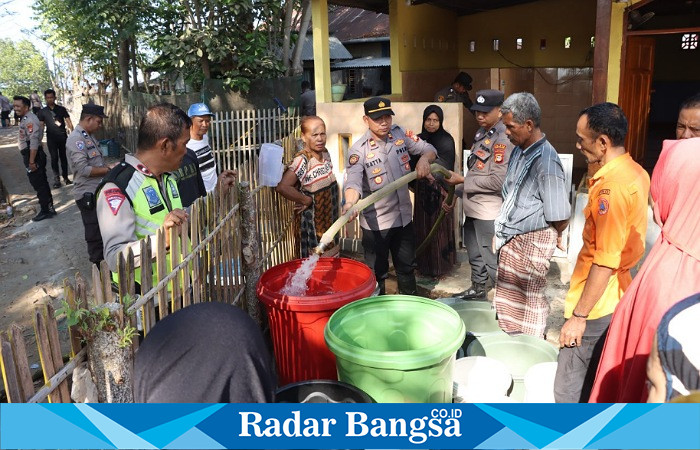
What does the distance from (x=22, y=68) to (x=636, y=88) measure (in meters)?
69.1

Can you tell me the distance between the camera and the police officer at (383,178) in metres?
4.73

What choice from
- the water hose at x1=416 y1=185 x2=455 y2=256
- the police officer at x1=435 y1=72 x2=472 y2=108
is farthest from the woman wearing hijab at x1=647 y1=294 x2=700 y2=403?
the police officer at x1=435 y1=72 x2=472 y2=108

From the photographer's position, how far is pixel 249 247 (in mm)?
4254

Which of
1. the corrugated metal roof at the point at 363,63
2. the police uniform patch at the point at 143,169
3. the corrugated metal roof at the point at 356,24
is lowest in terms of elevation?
the police uniform patch at the point at 143,169

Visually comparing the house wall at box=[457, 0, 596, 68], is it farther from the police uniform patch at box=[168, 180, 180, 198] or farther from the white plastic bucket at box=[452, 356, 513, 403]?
the police uniform patch at box=[168, 180, 180, 198]

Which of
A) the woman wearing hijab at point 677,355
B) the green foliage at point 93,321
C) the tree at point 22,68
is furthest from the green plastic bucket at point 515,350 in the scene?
the tree at point 22,68

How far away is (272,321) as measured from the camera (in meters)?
3.46

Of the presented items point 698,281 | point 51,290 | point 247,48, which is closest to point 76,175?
point 51,290

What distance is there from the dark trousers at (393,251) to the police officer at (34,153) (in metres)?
6.94

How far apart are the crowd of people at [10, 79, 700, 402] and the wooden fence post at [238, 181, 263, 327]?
303 mm

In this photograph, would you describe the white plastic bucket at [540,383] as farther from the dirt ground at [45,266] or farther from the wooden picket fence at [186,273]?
the wooden picket fence at [186,273]

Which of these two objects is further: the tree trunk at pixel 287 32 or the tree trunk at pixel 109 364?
the tree trunk at pixel 287 32

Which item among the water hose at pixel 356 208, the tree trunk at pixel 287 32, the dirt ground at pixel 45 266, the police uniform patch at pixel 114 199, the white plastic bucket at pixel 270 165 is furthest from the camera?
the tree trunk at pixel 287 32

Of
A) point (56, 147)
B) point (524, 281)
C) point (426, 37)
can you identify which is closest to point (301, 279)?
point (524, 281)
